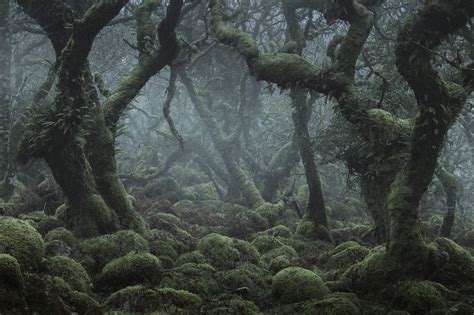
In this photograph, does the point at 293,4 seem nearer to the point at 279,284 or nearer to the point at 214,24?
the point at 214,24

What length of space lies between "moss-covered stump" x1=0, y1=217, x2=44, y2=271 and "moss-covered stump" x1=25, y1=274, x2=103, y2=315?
94 cm

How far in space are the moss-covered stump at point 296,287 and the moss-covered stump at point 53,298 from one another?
11.6ft

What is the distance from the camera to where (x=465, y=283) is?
9938 millimetres

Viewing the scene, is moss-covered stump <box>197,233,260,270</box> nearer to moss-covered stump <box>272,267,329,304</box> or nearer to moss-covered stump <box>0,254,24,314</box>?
moss-covered stump <box>272,267,329,304</box>

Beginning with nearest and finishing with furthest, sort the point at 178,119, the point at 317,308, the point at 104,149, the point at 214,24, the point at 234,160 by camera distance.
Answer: the point at 317,308 → the point at 104,149 → the point at 214,24 → the point at 234,160 → the point at 178,119

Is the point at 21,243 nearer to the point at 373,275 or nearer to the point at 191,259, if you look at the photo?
the point at 191,259

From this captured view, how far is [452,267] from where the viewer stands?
33.5 ft

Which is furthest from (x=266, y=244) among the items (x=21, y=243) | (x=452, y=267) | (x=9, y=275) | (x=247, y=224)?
(x=9, y=275)

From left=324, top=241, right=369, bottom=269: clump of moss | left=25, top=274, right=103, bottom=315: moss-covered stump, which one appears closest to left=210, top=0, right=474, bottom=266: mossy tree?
left=324, top=241, right=369, bottom=269: clump of moss

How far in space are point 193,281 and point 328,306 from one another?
2674mm

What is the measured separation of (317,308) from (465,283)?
145 inches

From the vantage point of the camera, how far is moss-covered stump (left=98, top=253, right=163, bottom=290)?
949 cm

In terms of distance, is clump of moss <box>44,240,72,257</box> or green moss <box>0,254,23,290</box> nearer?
green moss <box>0,254,23,290</box>

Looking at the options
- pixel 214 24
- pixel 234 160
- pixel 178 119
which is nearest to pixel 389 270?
pixel 214 24
